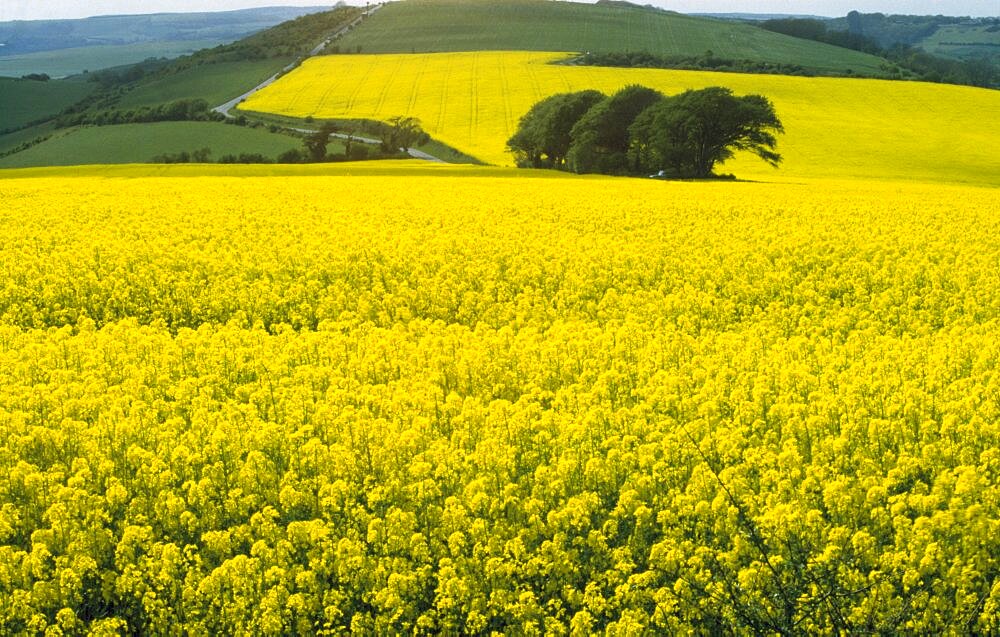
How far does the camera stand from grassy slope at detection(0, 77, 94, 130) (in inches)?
4316

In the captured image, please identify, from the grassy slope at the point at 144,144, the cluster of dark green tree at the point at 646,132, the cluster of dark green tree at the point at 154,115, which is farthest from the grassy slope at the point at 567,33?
the cluster of dark green tree at the point at 646,132

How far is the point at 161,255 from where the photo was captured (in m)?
18.5

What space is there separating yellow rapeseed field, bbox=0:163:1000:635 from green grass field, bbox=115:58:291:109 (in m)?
96.7

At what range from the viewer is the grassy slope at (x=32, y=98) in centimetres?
10962

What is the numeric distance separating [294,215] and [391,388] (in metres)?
15.5

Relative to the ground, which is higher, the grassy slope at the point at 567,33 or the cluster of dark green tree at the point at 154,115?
the grassy slope at the point at 567,33

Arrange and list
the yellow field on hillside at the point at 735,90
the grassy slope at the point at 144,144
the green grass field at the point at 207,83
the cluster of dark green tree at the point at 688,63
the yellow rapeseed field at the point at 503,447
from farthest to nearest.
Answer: the green grass field at the point at 207,83, the cluster of dark green tree at the point at 688,63, the grassy slope at the point at 144,144, the yellow field on hillside at the point at 735,90, the yellow rapeseed field at the point at 503,447

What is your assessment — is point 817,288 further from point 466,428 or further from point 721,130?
point 721,130

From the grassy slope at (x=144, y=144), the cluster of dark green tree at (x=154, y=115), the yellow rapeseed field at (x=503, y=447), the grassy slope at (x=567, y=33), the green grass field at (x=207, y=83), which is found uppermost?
the grassy slope at (x=567, y=33)

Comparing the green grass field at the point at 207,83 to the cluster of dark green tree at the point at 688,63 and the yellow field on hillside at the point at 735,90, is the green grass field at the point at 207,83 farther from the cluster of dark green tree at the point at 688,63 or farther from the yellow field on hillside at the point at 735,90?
the cluster of dark green tree at the point at 688,63

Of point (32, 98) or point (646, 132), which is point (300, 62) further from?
point (646, 132)

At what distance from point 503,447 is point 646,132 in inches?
1959

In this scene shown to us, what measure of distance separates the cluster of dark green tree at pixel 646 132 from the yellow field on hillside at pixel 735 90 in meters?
2.53

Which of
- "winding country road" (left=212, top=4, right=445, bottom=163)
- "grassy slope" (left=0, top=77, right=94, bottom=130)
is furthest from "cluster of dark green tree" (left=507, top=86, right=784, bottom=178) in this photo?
"grassy slope" (left=0, top=77, right=94, bottom=130)
